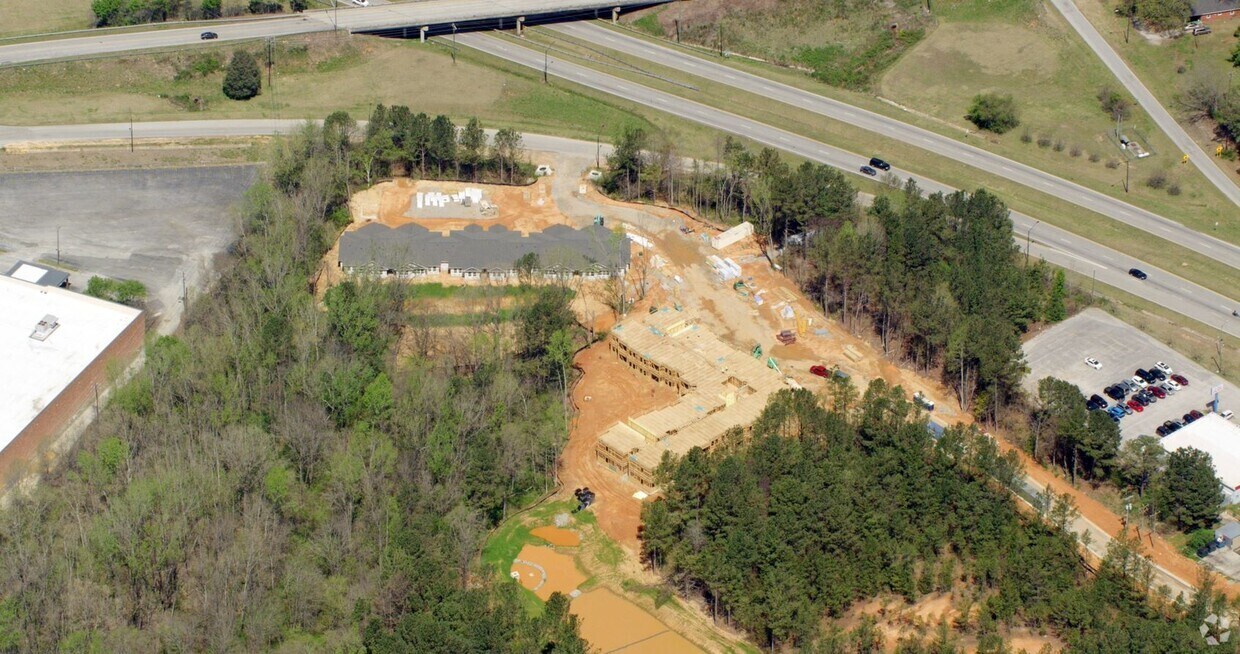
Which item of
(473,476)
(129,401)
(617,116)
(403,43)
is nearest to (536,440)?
(473,476)

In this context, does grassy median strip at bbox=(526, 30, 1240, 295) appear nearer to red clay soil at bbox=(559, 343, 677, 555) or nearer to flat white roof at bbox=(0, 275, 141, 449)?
red clay soil at bbox=(559, 343, 677, 555)

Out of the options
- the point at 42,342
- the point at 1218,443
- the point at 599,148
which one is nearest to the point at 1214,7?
the point at 599,148

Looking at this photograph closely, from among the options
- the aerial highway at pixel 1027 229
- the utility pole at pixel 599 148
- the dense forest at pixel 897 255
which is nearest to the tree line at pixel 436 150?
the aerial highway at pixel 1027 229

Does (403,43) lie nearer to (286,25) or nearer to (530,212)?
(286,25)

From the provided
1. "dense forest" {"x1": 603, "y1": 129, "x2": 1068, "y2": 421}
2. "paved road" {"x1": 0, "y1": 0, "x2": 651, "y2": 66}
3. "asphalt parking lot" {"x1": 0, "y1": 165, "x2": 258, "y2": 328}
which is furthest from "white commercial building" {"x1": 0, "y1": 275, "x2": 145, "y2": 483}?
"dense forest" {"x1": 603, "y1": 129, "x2": 1068, "y2": 421}

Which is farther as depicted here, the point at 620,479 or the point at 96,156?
the point at 96,156

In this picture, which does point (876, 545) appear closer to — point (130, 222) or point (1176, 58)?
point (130, 222)
